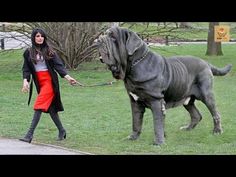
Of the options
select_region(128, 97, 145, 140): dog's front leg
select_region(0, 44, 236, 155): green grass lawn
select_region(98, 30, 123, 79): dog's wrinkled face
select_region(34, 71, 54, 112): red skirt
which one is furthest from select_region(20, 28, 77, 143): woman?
select_region(128, 97, 145, 140): dog's front leg

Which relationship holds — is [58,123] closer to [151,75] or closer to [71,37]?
[151,75]

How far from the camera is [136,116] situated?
9086 millimetres

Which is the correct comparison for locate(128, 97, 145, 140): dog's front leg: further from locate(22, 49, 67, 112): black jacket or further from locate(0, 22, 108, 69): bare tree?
locate(0, 22, 108, 69): bare tree

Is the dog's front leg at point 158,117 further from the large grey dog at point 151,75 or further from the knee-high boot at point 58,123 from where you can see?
the knee-high boot at point 58,123

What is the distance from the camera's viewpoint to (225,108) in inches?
519

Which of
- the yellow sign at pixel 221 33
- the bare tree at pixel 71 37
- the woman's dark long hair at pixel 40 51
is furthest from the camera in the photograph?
the yellow sign at pixel 221 33

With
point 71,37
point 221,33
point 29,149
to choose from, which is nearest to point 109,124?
point 29,149

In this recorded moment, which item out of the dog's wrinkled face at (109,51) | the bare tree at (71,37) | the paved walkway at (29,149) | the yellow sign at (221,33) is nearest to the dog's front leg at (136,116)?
the dog's wrinkled face at (109,51)

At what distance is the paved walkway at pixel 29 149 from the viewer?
26.4 feet

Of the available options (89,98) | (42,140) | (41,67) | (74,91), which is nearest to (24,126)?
(42,140)

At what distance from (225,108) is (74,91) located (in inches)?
209

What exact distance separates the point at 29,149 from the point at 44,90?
1053mm

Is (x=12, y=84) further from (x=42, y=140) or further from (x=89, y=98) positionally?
(x=42, y=140)

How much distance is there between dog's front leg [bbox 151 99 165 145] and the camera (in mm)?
8650
